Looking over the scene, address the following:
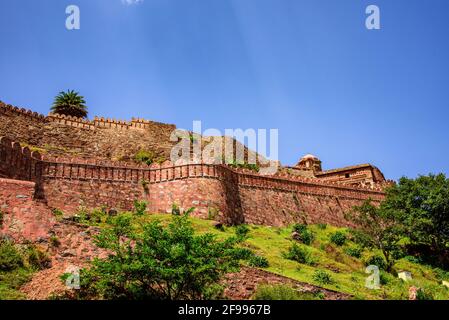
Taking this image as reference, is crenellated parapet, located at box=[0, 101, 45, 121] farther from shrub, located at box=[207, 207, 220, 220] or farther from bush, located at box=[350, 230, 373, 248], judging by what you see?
bush, located at box=[350, 230, 373, 248]

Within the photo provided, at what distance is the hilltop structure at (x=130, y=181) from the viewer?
35.0 m

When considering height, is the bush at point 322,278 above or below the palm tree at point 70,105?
below

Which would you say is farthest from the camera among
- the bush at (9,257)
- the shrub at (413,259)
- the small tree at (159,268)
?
the shrub at (413,259)

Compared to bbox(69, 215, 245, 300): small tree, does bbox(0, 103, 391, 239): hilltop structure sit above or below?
above

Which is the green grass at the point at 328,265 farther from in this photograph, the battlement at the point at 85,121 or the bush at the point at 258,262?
the battlement at the point at 85,121

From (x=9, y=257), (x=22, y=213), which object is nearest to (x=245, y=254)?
(x=22, y=213)

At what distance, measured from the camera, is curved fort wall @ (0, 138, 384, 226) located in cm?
3519

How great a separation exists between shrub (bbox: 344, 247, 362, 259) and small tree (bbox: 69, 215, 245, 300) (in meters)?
17.9

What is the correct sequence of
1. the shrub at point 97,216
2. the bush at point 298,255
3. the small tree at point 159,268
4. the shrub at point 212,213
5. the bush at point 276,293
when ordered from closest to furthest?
the small tree at point 159,268 < the bush at point 276,293 < the bush at point 298,255 < the shrub at point 97,216 < the shrub at point 212,213

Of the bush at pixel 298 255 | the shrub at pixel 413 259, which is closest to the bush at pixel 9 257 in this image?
the bush at pixel 298 255

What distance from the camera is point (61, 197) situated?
35.6 metres

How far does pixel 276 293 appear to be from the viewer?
22.0 metres

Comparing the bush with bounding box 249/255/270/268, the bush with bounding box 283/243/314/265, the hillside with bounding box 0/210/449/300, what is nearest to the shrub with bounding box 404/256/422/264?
the hillside with bounding box 0/210/449/300

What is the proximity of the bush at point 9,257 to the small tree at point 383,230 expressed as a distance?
23.4m
